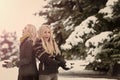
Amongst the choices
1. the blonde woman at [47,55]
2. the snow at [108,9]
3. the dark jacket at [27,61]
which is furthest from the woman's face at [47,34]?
the snow at [108,9]

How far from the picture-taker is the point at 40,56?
1.89 meters

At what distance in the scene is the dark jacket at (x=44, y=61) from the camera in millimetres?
1867

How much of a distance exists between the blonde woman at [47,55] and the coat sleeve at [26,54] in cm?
4

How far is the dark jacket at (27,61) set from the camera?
190 cm

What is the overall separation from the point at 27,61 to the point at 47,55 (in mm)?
148

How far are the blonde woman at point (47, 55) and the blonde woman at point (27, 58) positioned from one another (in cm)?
4

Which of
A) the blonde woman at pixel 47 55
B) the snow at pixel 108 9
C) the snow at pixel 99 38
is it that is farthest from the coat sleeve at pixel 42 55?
the snow at pixel 108 9

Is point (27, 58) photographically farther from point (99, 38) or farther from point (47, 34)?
point (99, 38)

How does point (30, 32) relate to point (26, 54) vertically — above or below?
above

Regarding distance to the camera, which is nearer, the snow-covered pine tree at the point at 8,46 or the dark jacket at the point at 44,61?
the dark jacket at the point at 44,61

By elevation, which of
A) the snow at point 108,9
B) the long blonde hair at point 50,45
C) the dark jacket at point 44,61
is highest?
the snow at point 108,9

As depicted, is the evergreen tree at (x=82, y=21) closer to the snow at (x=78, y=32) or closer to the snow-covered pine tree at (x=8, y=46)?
the snow at (x=78, y=32)

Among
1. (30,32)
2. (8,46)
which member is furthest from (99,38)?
(8,46)

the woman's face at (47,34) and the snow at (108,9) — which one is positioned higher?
the snow at (108,9)
